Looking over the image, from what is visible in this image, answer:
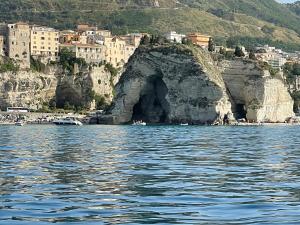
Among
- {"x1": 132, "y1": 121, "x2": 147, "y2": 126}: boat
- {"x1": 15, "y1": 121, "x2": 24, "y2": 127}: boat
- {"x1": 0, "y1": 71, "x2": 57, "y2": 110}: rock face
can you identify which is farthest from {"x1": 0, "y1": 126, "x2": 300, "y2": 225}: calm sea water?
{"x1": 0, "y1": 71, "x2": 57, "y2": 110}: rock face

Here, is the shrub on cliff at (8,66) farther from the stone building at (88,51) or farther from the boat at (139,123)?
the boat at (139,123)

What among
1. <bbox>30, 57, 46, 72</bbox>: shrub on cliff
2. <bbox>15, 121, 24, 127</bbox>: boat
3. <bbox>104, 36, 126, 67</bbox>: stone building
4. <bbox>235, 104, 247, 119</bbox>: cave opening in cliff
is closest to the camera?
<bbox>15, 121, 24, 127</bbox>: boat

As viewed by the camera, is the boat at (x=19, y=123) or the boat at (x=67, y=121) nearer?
the boat at (x=19, y=123)

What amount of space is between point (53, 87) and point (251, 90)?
31.0m

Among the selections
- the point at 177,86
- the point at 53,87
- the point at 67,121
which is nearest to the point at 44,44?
the point at 53,87

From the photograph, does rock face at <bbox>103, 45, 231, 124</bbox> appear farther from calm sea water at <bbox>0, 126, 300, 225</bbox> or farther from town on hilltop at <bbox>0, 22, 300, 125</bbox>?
calm sea water at <bbox>0, 126, 300, 225</bbox>

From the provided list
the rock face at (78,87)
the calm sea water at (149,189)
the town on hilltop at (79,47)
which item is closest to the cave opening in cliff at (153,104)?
the town on hilltop at (79,47)

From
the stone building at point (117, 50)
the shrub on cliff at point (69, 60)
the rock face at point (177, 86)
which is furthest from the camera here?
the stone building at point (117, 50)

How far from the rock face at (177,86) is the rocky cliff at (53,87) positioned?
57.1 feet

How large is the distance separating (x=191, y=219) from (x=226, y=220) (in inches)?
26.7

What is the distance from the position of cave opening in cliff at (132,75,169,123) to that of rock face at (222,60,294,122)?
9035mm

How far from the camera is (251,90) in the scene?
341ft

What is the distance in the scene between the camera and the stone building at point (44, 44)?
118 metres

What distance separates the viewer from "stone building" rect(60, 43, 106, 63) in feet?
399
